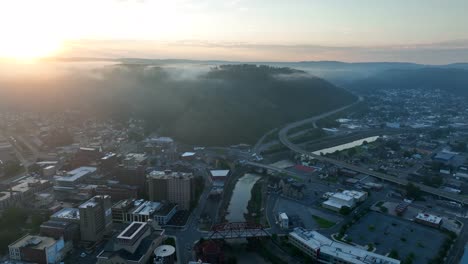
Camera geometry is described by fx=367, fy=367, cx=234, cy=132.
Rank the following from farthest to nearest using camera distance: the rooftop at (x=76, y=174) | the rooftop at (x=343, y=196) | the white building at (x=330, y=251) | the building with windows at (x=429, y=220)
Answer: the rooftop at (x=76, y=174) → the rooftop at (x=343, y=196) → the building with windows at (x=429, y=220) → the white building at (x=330, y=251)

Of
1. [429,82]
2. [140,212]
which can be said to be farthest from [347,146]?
[429,82]

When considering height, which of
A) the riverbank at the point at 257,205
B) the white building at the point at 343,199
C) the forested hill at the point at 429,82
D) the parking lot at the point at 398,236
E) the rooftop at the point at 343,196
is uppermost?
the forested hill at the point at 429,82

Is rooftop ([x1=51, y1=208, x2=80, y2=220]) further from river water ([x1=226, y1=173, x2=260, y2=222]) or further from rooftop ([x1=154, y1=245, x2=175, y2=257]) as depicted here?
river water ([x1=226, y1=173, x2=260, y2=222])

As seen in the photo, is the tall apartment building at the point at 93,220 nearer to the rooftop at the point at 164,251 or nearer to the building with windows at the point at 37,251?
the building with windows at the point at 37,251

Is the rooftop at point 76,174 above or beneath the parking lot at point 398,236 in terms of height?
above

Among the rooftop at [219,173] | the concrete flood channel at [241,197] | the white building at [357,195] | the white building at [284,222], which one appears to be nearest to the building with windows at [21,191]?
the rooftop at [219,173]

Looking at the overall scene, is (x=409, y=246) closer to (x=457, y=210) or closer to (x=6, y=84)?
(x=457, y=210)

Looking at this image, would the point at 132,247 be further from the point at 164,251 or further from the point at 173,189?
the point at 173,189

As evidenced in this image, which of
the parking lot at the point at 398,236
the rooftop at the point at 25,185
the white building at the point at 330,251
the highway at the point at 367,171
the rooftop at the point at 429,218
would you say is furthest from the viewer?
the highway at the point at 367,171
